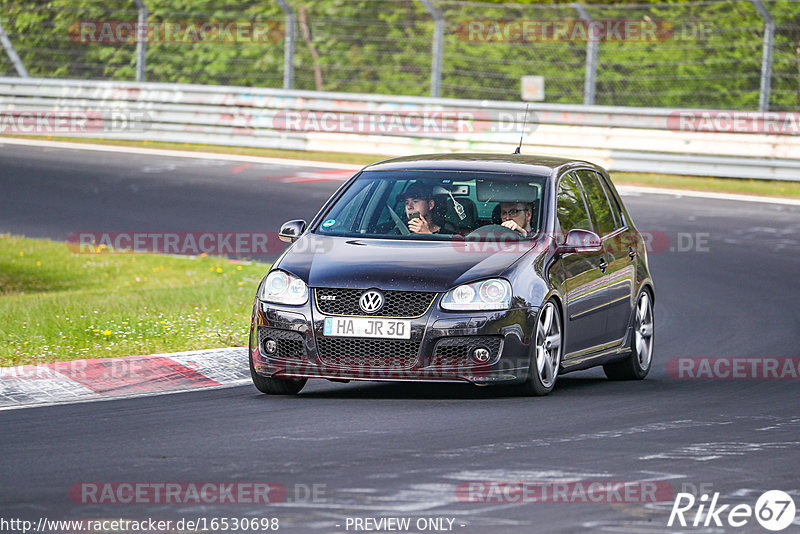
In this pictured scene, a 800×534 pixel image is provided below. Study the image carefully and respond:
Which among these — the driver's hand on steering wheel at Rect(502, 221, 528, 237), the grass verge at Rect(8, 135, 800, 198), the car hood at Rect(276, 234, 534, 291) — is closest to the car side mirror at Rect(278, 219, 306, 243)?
the car hood at Rect(276, 234, 534, 291)

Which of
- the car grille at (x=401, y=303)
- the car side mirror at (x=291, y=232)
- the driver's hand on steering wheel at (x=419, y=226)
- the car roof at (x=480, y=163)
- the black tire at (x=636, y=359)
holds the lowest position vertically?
the black tire at (x=636, y=359)

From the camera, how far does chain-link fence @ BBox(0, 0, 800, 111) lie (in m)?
24.2

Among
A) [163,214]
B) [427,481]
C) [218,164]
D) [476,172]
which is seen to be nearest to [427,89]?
[218,164]

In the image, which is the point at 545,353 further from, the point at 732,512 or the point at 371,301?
the point at 732,512

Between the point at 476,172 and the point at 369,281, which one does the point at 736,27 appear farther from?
the point at 369,281

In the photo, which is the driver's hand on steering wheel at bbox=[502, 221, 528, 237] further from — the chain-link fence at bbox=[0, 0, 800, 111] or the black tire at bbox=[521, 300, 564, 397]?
the chain-link fence at bbox=[0, 0, 800, 111]

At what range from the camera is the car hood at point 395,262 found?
8.98m

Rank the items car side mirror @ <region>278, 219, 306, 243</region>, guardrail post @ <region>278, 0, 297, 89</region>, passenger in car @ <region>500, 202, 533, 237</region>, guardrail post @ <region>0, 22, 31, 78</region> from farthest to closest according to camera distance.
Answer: guardrail post @ <region>0, 22, 31, 78</region> < guardrail post @ <region>278, 0, 297, 89</region> < car side mirror @ <region>278, 219, 306, 243</region> < passenger in car @ <region>500, 202, 533, 237</region>

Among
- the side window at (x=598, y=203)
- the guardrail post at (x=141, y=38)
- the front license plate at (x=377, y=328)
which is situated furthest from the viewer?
the guardrail post at (x=141, y=38)

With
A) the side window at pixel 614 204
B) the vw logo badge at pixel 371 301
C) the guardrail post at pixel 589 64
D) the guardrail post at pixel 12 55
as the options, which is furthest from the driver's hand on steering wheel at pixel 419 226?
the guardrail post at pixel 12 55

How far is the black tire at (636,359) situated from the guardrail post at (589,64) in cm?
1369

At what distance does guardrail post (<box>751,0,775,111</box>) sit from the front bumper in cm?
1553

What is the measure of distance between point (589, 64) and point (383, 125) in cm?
375

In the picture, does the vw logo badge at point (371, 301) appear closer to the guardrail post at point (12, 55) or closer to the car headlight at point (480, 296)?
the car headlight at point (480, 296)
